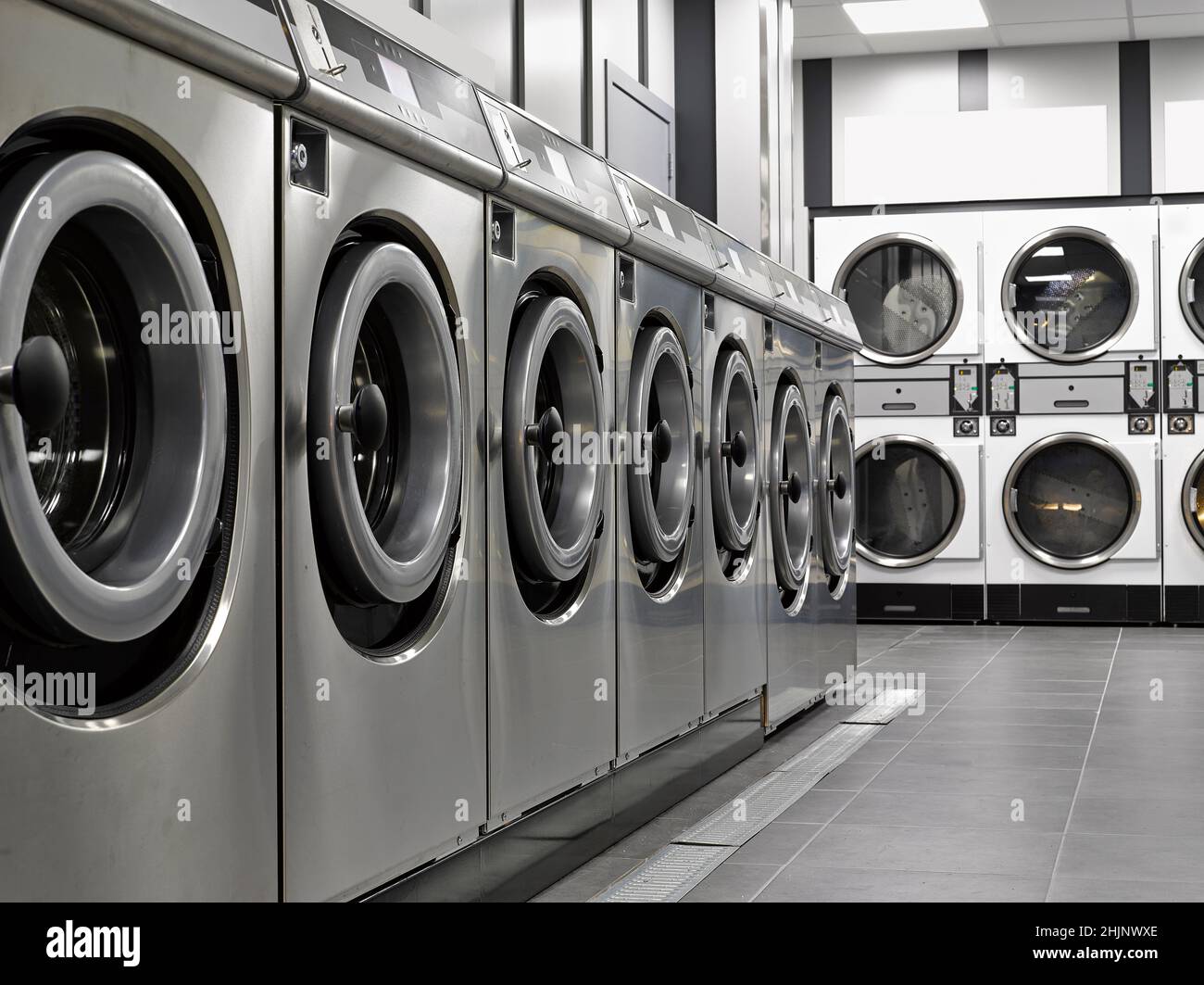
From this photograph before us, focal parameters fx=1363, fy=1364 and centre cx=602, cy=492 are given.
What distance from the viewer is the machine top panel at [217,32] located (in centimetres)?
126

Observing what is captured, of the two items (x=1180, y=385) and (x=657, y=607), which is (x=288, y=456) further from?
(x=1180, y=385)

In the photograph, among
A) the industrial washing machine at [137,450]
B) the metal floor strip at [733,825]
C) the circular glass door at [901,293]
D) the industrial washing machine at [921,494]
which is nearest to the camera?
the industrial washing machine at [137,450]

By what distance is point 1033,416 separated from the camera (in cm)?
689

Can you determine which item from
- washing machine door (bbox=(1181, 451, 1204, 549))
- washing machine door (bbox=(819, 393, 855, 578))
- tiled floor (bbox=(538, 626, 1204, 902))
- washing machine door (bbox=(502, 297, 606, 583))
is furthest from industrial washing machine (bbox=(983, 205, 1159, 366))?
washing machine door (bbox=(502, 297, 606, 583))

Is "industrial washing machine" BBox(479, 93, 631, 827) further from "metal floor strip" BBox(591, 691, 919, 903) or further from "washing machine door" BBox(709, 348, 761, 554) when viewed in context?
"washing machine door" BBox(709, 348, 761, 554)

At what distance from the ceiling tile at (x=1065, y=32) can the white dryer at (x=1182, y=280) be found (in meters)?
1.00

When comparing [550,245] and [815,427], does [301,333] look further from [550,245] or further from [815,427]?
Answer: [815,427]

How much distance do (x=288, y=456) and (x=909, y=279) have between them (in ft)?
19.8

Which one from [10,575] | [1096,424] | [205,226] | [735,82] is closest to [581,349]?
[205,226]

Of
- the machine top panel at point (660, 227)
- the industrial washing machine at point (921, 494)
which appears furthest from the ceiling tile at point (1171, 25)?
the machine top panel at point (660, 227)

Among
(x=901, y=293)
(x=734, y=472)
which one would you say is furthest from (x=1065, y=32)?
(x=734, y=472)

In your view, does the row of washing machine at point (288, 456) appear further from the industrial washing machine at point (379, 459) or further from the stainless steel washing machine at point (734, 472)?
the stainless steel washing machine at point (734, 472)

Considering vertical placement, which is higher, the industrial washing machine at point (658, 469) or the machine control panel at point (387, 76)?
the machine control panel at point (387, 76)

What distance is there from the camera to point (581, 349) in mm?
2508
